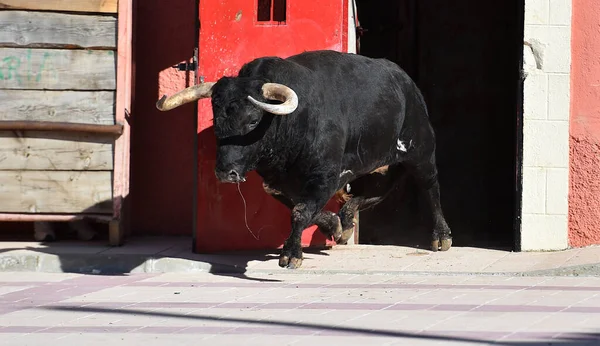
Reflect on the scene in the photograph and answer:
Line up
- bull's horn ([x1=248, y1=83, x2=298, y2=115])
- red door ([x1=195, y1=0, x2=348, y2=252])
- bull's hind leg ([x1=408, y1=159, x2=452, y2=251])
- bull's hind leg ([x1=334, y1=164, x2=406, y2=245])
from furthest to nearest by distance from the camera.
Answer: bull's hind leg ([x1=408, y1=159, x2=452, y2=251]) < bull's hind leg ([x1=334, y1=164, x2=406, y2=245]) < red door ([x1=195, y1=0, x2=348, y2=252]) < bull's horn ([x1=248, y1=83, x2=298, y2=115])

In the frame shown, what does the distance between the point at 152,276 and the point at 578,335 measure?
411 cm

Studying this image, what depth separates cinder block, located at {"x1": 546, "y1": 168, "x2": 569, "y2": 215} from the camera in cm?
1038

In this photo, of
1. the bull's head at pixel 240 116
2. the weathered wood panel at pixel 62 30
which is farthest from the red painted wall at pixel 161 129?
the bull's head at pixel 240 116

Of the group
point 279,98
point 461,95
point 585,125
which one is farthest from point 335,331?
point 461,95

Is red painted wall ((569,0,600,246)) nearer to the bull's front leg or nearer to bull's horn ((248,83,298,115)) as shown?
the bull's front leg

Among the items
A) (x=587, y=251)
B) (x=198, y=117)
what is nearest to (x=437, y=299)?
(x=587, y=251)

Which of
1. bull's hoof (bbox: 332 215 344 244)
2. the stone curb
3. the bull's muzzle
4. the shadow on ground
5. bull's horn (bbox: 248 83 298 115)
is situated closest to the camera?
the shadow on ground

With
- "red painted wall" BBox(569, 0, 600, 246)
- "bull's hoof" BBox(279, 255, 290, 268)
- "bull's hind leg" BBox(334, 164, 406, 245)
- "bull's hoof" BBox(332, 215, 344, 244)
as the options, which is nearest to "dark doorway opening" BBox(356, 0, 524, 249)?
"bull's hind leg" BBox(334, 164, 406, 245)

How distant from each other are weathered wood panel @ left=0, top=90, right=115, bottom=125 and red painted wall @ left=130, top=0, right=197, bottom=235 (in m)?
0.74

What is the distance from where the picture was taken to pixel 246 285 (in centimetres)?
909

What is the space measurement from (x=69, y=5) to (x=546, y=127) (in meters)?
4.34

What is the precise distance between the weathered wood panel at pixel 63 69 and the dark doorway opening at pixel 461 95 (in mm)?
3171

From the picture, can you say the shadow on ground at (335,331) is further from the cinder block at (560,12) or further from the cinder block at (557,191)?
the cinder block at (560,12)

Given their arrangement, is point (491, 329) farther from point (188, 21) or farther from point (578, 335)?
point (188, 21)
